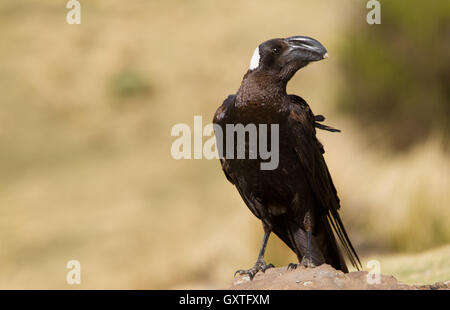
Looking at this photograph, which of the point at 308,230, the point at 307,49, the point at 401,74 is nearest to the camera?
the point at 307,49

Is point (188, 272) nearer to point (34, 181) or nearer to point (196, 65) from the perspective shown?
point (34, 181)

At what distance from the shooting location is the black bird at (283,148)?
5273 mm

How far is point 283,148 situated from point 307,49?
0.76m

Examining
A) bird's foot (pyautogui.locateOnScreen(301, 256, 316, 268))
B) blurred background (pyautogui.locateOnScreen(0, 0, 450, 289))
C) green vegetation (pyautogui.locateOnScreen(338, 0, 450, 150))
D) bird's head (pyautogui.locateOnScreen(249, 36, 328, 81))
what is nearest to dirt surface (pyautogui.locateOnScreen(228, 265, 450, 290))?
bird's foot (pyautogui.locateOnScreen(301, 256, 316, 268))

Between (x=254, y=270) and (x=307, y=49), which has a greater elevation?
(x=307, y=49)

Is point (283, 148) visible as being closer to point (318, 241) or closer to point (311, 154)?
point (311, 154)

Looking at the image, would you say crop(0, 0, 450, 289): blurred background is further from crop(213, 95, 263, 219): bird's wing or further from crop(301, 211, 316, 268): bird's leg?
crop(213, 95, 263, 219): bird's wing

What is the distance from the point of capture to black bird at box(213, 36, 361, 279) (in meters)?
5.27

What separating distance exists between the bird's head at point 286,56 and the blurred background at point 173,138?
2052 millimetres

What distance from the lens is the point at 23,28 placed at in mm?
24734

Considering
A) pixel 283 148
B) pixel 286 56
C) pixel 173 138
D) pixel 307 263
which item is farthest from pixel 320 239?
pixel 173 138

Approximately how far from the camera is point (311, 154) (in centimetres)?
536

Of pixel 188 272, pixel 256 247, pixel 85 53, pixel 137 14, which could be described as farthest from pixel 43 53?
pixel 256 247

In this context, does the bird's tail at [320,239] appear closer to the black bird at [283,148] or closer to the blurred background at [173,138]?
the black bird at [283,148]
